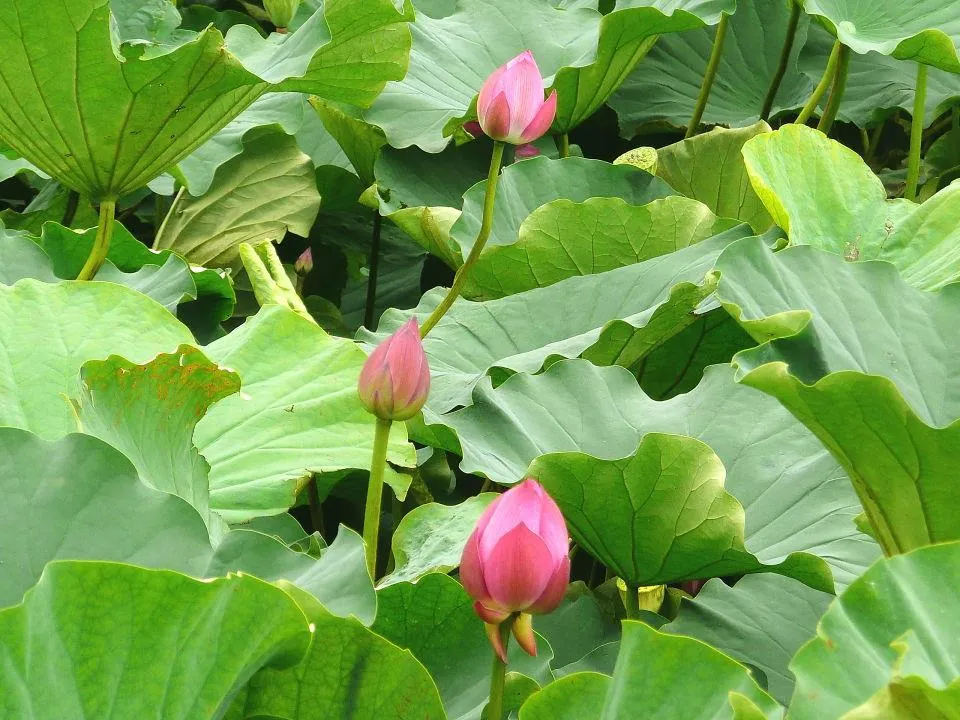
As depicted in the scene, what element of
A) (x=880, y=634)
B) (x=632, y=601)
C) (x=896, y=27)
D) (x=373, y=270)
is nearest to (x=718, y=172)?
(x=896, y=27)

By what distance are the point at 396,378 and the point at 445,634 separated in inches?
6.8

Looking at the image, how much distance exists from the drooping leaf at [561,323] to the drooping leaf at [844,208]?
72 mm

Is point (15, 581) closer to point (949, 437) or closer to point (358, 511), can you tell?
point (949, 437)

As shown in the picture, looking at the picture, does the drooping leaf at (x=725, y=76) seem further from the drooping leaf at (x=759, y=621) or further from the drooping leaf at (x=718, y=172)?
the drooping leaf at (x=759, y=621)

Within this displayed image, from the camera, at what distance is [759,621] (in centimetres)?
97

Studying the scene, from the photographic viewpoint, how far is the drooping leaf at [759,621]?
936mm

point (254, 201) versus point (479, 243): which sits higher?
point (479, 243)

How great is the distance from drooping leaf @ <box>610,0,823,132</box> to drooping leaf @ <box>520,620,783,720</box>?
1366 millimetres

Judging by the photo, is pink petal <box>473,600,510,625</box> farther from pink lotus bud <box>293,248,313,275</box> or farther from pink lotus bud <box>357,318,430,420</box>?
pink lotus bud <box>293,248,313,275</box>

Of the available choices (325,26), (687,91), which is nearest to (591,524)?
(325,26)

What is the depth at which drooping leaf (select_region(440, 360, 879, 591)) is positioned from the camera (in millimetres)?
985

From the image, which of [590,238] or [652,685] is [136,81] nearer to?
[590,238]

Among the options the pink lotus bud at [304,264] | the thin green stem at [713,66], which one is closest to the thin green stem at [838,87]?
the thin green stem at [713,66]

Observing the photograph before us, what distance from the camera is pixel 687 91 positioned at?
1943mm
